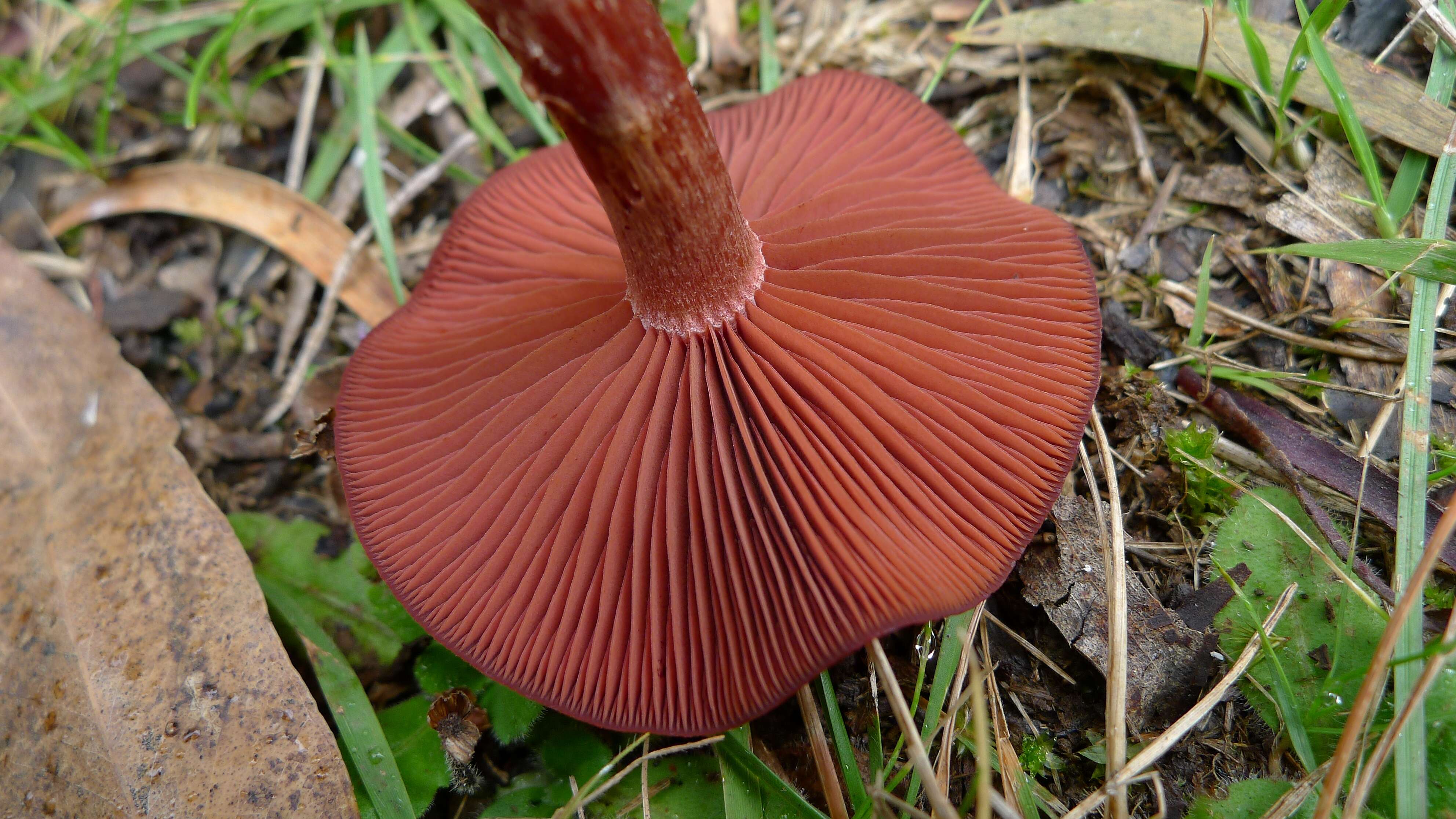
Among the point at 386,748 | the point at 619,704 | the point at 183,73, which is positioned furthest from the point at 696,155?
the point at 183,73

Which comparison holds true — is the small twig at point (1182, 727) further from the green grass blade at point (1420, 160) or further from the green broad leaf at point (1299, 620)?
the green grass blade at point (1420, 160)

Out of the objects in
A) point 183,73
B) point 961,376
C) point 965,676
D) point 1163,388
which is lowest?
point 965,676

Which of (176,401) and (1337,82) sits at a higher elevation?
(1337,82)

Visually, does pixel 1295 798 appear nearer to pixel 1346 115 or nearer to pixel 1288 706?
pixel 1288 706

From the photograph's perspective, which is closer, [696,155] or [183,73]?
[696,155]

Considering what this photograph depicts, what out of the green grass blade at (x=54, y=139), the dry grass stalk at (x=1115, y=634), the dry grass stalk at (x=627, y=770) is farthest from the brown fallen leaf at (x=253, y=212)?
the dry grass stalk at (x=1115, y=634)

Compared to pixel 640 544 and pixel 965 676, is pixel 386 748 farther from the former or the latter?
pixel 965 676

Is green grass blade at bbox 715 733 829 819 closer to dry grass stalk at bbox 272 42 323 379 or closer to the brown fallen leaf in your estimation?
the brown fallen leaf
